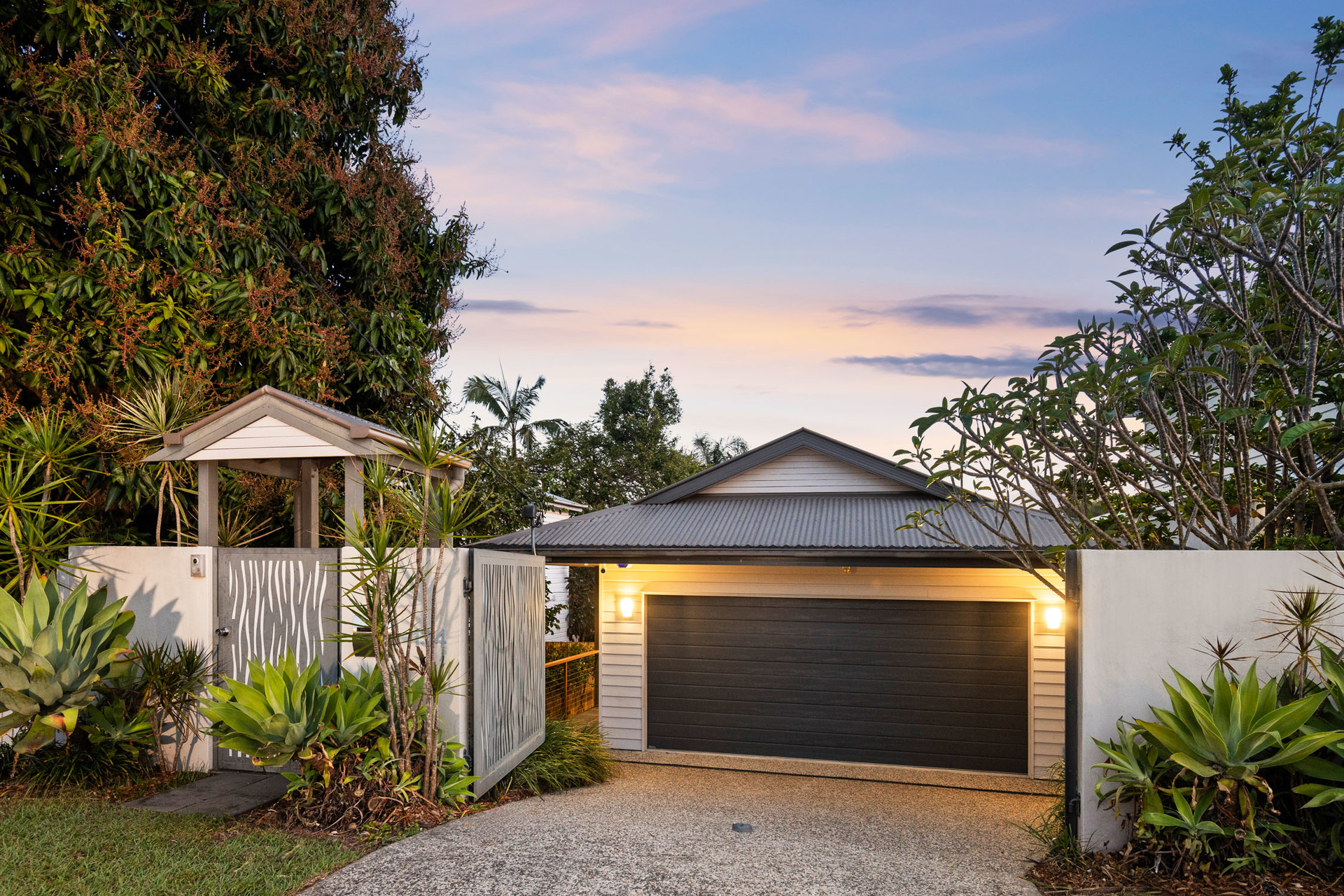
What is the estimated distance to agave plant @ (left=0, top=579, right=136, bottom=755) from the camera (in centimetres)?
544

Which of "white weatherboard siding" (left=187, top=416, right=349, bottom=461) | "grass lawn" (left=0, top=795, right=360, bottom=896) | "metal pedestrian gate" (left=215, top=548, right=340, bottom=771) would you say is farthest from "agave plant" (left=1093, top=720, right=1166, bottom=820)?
"white weatherboard siding" (left=187, top=416, right=349, bottom=461)

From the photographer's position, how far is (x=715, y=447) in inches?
1476

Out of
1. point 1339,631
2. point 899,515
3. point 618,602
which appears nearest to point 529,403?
point 618,602

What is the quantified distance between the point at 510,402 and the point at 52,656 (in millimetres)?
20035

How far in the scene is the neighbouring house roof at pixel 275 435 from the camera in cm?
648

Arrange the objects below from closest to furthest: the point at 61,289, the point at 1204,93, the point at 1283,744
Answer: the point at 1283,744 < the point at 61,289 < the point at 1204,93

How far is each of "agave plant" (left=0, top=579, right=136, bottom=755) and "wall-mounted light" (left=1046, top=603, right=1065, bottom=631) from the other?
9.13 metres

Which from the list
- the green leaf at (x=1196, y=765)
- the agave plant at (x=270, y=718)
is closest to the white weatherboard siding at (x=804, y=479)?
the green leaf at (x=1196, y=765)

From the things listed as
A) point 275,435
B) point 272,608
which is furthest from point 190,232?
point 272,608

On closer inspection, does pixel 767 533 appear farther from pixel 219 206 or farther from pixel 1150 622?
pixel 219 206

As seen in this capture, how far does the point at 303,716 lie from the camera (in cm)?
541

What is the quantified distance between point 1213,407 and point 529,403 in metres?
20.6

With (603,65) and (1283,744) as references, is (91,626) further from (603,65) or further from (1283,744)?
(603,65)

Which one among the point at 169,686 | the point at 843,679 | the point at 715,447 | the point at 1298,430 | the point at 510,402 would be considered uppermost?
the point at 510,402
